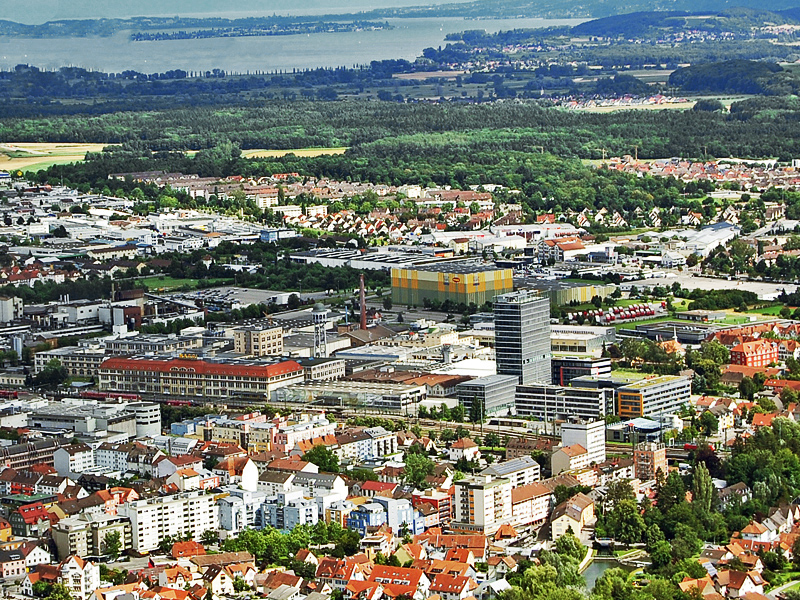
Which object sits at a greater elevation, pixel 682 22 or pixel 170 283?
pixel 170 283

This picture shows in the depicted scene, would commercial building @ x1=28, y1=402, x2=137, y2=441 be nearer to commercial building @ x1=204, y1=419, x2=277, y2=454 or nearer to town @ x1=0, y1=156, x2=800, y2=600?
town @ x1=0, y1=156, x2=800, y2=600

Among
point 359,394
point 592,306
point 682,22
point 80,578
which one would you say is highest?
point 80,578

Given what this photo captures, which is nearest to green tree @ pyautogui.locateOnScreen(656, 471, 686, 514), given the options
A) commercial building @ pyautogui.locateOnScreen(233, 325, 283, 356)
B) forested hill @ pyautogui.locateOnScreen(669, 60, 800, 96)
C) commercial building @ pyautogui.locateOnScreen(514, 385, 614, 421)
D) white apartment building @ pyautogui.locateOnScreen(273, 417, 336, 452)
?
commercial building @ pyautogui.locateOnScreen(514, 385, 614, 421)

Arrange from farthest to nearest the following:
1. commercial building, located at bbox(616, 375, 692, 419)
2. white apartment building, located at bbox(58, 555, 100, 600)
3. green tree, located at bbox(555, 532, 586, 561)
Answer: commercial building, located at bbox(616, 375, 692, 419) → green tree, located at bbox(555, 532, 586, 561) → white apartment building, located at bbox(58, 555, 100, 600)

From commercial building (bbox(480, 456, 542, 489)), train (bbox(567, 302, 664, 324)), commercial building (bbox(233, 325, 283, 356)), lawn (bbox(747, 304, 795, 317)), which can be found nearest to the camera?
commercial building (bbox(480, 456, 542, 489))

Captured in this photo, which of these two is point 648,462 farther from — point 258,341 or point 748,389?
point 258,341

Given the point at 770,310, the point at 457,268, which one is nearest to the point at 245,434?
the point at 457,268

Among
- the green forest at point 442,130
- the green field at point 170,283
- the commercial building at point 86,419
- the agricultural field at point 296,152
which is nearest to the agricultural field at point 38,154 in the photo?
the green forest at point 442,130
